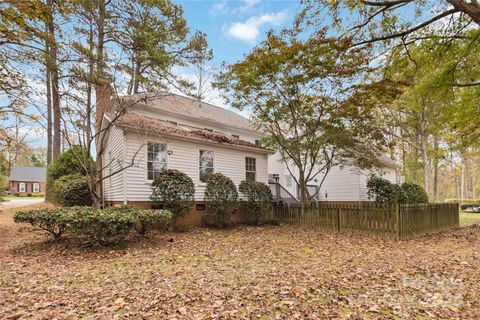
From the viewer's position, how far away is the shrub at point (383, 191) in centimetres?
1773

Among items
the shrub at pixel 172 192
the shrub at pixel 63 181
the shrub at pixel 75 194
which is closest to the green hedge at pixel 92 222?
the shrub at pixel 172 192

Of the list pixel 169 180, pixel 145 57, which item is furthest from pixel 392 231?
pixel 145 57

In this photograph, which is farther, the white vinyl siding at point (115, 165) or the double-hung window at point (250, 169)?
the double-hung window at point (250, 169)

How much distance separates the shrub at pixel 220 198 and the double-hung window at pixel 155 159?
2.10 m

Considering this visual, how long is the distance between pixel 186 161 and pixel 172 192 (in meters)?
2.23

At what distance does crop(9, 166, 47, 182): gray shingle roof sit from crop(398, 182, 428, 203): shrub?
184 feet

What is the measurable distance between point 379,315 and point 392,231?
741 cm

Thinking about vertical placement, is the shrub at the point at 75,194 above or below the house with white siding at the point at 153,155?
below

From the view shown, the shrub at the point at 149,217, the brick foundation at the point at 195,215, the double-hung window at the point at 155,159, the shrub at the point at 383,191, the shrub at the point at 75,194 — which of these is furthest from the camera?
the shrub at the point at 383,191

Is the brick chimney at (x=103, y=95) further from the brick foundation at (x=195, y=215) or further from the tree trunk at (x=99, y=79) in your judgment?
the brick foundation at (x=195, y=215)

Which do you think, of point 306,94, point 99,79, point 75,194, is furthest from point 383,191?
point 75,194

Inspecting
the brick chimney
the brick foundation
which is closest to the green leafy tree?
the brick foundation

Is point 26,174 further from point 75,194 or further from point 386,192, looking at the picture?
point 386,192

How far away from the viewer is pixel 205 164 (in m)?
13.3
